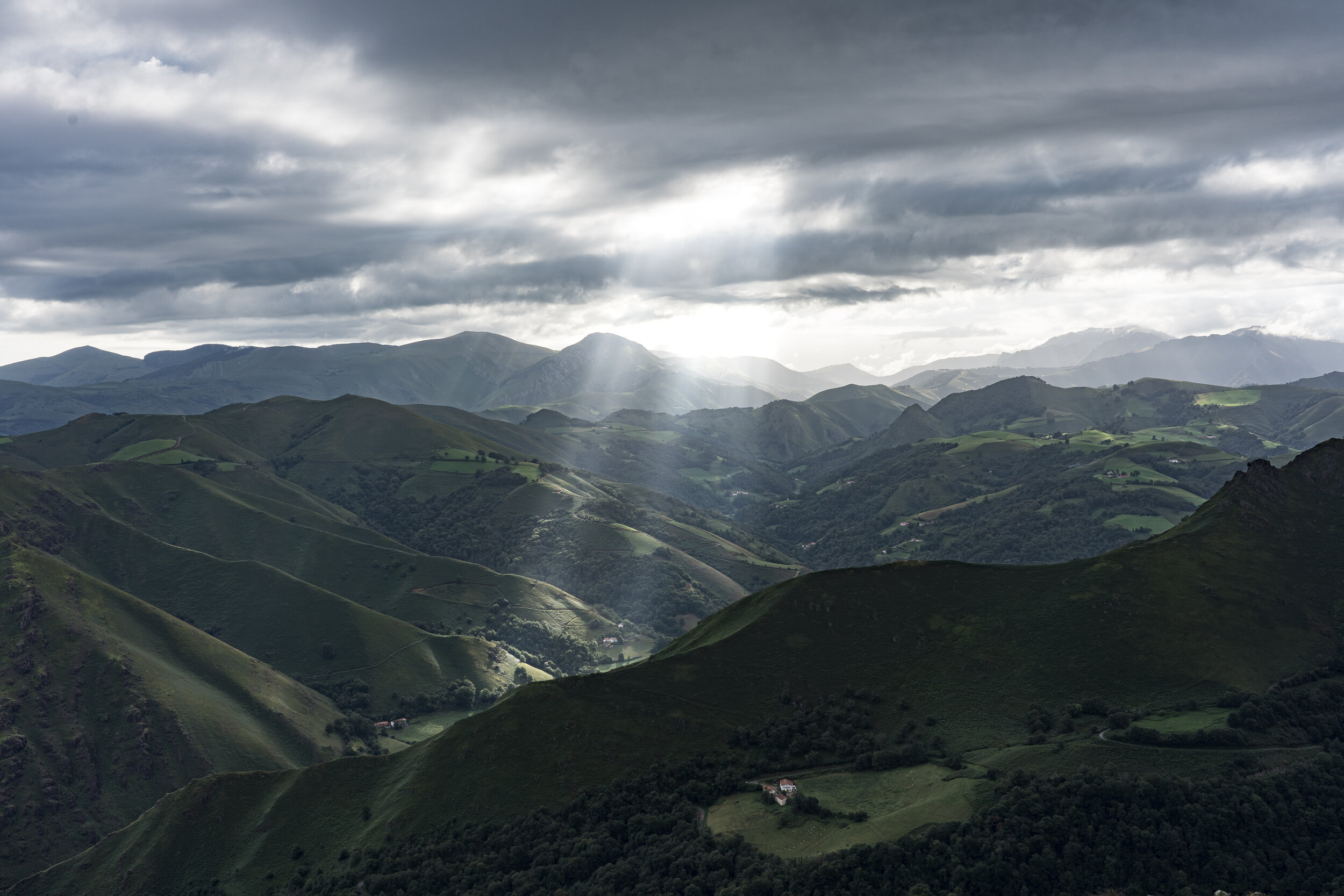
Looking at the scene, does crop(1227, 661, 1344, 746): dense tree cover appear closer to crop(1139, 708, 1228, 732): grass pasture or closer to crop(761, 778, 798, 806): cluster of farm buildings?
crop(1139, 708, 1228, 732): grass pasture

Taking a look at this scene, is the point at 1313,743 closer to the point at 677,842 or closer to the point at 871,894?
the point at 871,894

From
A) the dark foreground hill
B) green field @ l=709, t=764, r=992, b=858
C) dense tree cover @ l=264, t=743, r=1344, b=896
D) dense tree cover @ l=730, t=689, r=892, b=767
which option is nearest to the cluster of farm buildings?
green field @ l=709, t=764, r=992, b=858

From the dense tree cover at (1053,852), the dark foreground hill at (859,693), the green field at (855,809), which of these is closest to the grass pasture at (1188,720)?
the dark foreground hill at (859,693)

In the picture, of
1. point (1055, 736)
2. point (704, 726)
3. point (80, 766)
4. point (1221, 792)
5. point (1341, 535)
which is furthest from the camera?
point (80, 766)

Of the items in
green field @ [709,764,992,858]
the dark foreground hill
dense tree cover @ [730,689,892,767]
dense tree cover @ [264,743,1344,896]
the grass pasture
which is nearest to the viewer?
dense tree cover @ [264,743,1344,896]

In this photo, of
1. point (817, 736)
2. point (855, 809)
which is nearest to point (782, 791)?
point (855, 809)

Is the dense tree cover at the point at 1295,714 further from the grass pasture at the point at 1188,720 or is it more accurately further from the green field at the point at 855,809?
the green field at the point at 855,809

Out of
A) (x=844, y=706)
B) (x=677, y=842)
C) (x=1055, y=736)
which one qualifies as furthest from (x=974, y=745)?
(x=677, y=842)
